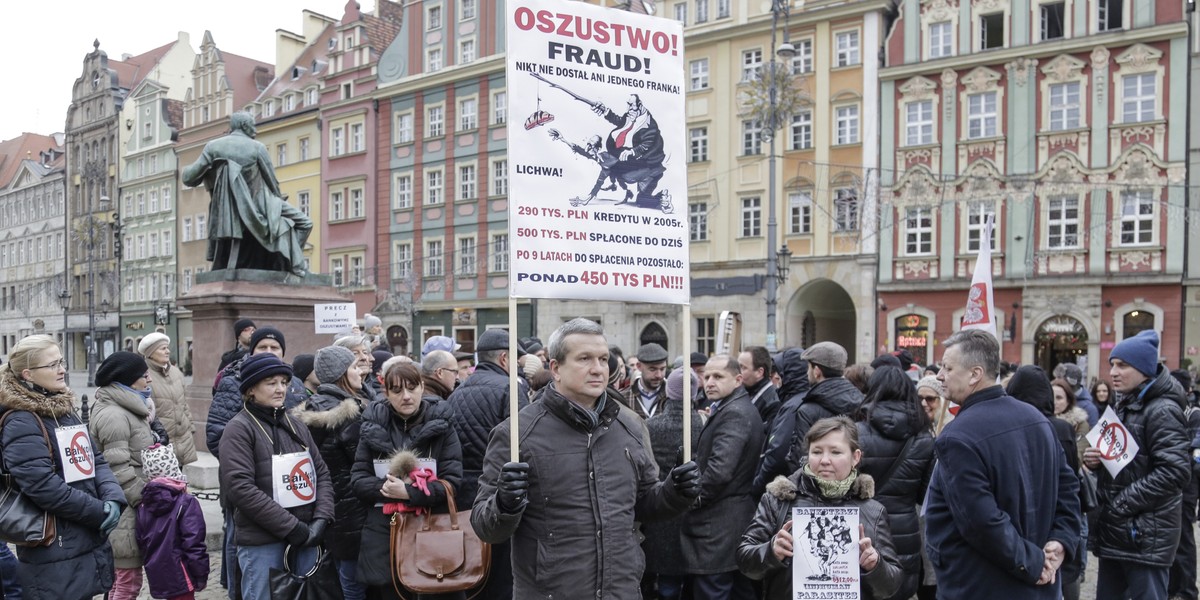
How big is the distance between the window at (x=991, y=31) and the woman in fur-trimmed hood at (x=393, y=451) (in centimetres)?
2700

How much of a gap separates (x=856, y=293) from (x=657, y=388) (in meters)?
23.1

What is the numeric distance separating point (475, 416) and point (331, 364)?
3.54 ft

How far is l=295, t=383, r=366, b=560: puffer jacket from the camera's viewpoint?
5.09 m

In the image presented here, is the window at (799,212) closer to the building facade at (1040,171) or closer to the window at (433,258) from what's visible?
the building facade at (1040,171)

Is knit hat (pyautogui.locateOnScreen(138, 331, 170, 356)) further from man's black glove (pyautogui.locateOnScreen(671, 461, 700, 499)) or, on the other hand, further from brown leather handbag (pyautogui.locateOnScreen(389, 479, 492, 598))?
man's black glove (pyautogui.locateOnScreen(671, 461, 700, 499))

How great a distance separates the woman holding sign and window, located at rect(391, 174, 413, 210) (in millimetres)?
34407

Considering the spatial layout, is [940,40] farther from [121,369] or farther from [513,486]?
[513,486]

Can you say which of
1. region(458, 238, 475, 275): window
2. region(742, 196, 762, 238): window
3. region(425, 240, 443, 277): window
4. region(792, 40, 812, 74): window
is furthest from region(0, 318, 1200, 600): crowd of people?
region(425, 240, 443, 277): window

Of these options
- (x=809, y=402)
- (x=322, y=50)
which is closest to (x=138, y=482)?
(x=809, y=402)

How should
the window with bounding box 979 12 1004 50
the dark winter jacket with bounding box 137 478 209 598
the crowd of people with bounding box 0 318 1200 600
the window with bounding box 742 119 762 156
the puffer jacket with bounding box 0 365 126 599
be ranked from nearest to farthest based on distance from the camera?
1. the crowd of people with bounding box 0 318 1200 600
2. the puffer jacket with bounding box 0 365 126 599
3. the dark winter jacket with bounding box 137 478 209 598
4. the window with bounding box 979 12 1004 50
5. the window with bounding box 742 119 762 156

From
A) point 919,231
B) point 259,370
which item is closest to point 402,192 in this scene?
point 919,231

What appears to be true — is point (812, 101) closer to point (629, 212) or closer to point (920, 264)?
point (920, 264)

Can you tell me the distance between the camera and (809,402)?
17.4 ft

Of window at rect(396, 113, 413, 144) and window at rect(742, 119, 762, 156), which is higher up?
window at rect(396, 113, 413, 144)
